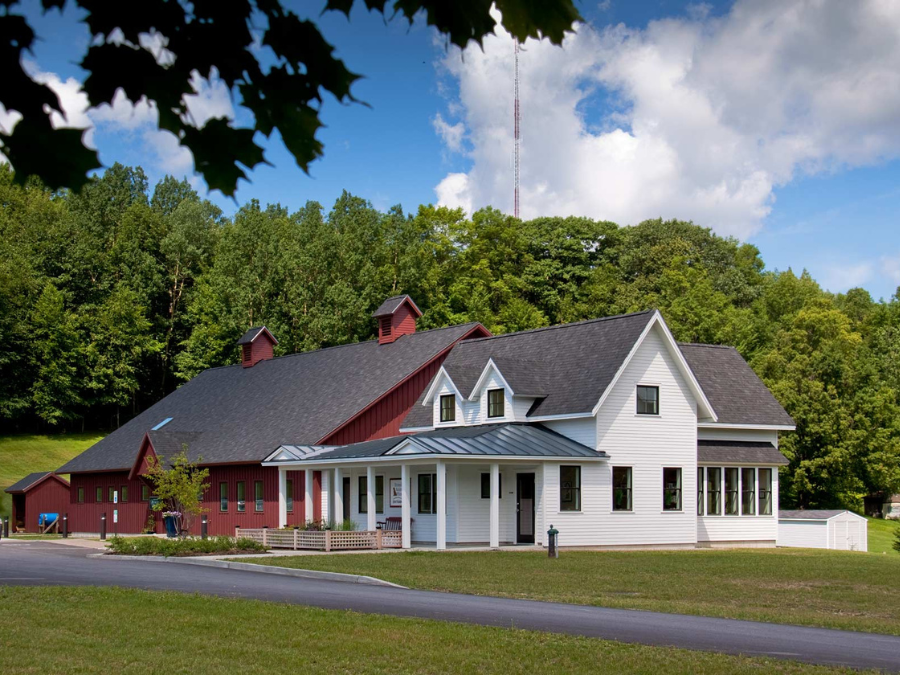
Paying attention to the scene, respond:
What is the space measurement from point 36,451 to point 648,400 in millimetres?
47596

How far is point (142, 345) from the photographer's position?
77.0 meters

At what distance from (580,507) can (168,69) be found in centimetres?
3320

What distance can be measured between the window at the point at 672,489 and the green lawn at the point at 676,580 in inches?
204

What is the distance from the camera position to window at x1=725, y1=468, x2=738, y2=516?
1634 inches

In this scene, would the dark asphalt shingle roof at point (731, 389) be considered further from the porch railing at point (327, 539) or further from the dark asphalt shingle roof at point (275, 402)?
the porch railing at point (327, 539)

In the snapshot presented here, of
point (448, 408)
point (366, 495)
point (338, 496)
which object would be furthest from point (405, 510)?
point (448, 408)

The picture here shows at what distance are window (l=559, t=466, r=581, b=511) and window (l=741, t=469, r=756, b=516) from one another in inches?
348

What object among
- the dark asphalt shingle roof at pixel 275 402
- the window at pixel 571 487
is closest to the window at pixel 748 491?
the window at pixel 571 487

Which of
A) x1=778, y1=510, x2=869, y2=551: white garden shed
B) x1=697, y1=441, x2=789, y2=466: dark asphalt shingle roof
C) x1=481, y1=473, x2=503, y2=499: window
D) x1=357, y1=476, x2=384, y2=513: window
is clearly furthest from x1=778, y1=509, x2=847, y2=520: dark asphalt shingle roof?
x1=357, y1=476, x2=384, y2=513: window

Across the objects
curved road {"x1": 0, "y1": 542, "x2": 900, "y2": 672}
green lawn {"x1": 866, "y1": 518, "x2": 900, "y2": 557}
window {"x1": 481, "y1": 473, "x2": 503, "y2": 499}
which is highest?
window {"x1": 481, "y1": 473, "x2": 503, "y2": 499}

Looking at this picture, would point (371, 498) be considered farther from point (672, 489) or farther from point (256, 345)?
point (256, 345)

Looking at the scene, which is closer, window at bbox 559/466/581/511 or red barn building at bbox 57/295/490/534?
window at bbox 559/466/581/511

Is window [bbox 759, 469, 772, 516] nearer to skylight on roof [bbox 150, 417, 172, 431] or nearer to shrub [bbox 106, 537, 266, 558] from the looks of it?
shrub [bbox 106, 537, 266, 558]

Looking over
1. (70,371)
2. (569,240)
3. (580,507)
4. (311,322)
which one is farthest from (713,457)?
(70,371)
